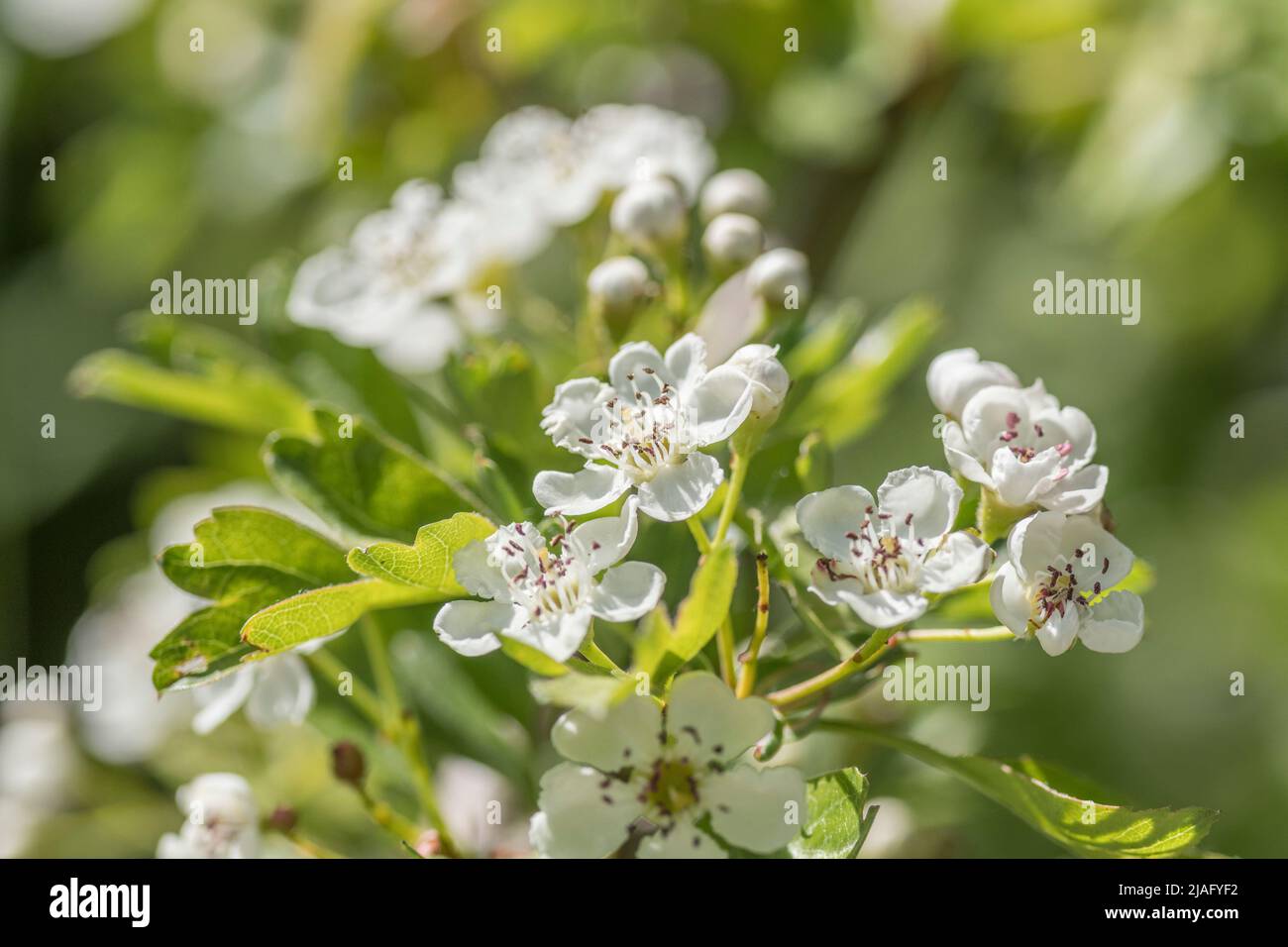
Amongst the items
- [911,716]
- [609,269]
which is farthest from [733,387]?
[911,716]

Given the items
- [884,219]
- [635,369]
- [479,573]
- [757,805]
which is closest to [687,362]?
[635,369]

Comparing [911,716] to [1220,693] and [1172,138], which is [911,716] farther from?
[1220,693]

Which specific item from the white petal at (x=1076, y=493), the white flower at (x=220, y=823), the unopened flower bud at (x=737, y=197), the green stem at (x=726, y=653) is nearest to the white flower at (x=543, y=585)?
the green stem at (x=726, y=653)

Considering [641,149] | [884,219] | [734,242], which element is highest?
[884,219]

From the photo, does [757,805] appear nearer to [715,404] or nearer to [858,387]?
[715,404]

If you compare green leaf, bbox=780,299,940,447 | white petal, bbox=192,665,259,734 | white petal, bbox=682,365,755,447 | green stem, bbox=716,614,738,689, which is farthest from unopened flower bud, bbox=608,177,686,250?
white petal, bbox=192,665,259,734

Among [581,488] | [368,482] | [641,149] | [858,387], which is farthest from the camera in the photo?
[641,149]
